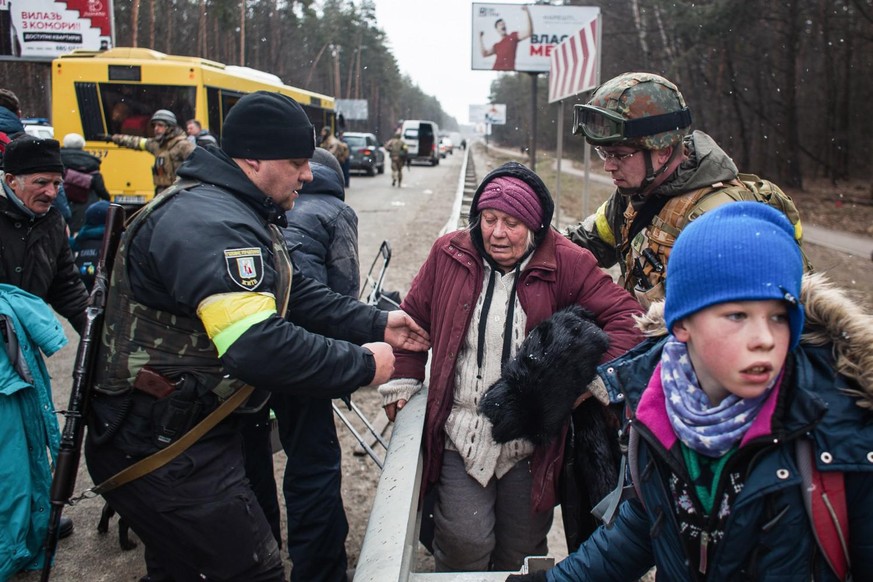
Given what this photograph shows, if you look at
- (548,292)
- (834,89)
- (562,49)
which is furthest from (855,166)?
(548,292)

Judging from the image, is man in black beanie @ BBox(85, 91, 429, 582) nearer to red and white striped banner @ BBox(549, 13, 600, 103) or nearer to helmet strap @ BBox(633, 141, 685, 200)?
helmet strap @ BBox(633, 141, 685, 200)

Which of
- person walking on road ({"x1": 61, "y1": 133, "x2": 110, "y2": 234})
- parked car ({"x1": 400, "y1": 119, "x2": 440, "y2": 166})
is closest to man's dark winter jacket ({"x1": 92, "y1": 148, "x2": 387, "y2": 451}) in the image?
person walking on road ({"x1": 61, "y1": 133, "x2": 110, "y2": 234})

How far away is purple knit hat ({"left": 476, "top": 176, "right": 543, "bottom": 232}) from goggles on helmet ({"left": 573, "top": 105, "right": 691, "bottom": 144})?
15.2 inches

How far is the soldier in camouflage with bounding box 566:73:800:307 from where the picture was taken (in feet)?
9.90

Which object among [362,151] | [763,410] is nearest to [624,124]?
[763,410]

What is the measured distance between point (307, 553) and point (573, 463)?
1.42 metres

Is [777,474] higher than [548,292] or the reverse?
the reverse

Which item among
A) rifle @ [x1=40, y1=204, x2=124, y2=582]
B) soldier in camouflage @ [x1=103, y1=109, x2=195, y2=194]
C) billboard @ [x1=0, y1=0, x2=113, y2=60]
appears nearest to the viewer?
rifle @ [x1=40, y1=204, x2=124, y2=582]

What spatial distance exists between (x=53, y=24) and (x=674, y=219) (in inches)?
872

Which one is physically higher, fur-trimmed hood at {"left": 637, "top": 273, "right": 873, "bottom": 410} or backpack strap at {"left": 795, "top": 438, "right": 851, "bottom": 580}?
fur-trimmed hood at {"left": 637, "top": 273, "right": 873, "bottom": 410}

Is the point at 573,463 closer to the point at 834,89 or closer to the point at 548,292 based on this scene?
the point at 548,292

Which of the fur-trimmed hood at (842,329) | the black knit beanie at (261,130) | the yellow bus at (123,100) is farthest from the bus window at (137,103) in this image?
the fur-trimmed hood at (842,329)

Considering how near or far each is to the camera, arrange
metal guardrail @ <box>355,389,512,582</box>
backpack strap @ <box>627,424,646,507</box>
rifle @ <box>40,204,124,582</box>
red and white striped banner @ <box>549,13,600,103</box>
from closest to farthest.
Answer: backpack strap @ <box>627,424,646,507</box> < metal guardrail @ <box>355,389,512,582</box> < rifle @ <box>40,204,124,582</box> < red and white striped banner @ <box>549,13,600,103</box>

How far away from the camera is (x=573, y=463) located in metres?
3.02
